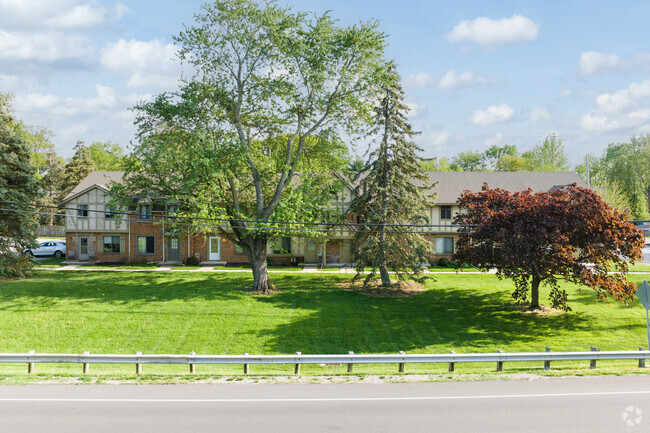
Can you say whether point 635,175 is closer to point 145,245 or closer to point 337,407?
point 145,245

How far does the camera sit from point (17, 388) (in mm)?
12172

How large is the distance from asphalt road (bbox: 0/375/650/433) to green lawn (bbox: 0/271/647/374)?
10.5ft

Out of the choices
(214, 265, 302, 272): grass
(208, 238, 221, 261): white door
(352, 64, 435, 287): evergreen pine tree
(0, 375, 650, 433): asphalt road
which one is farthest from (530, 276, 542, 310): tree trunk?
(208, 238, 221, 261): white door

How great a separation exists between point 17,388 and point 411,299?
62.3 feet

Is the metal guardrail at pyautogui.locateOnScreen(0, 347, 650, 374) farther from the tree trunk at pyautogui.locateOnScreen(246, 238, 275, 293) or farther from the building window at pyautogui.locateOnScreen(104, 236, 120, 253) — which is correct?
the building window at pyautogui.locateOnScreen(104, 236, 120, 253)

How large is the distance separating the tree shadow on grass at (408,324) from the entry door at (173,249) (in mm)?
15158

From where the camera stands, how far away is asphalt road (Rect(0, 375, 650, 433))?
31.8 ft

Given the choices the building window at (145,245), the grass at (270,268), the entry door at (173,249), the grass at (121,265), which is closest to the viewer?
the grass at (270,268)

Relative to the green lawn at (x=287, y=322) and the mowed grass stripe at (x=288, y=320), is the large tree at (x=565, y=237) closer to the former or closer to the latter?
the mowed grass stripe at (x=288, y=320)

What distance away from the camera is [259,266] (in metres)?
28.0

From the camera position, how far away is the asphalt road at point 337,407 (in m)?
9.70

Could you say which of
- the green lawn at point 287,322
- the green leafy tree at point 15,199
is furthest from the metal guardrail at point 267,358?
the green leafy tree at point 15,199

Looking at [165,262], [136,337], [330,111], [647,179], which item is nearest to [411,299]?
[330,111]

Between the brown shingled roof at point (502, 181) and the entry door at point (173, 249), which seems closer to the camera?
the entry door at point (173, 249)
